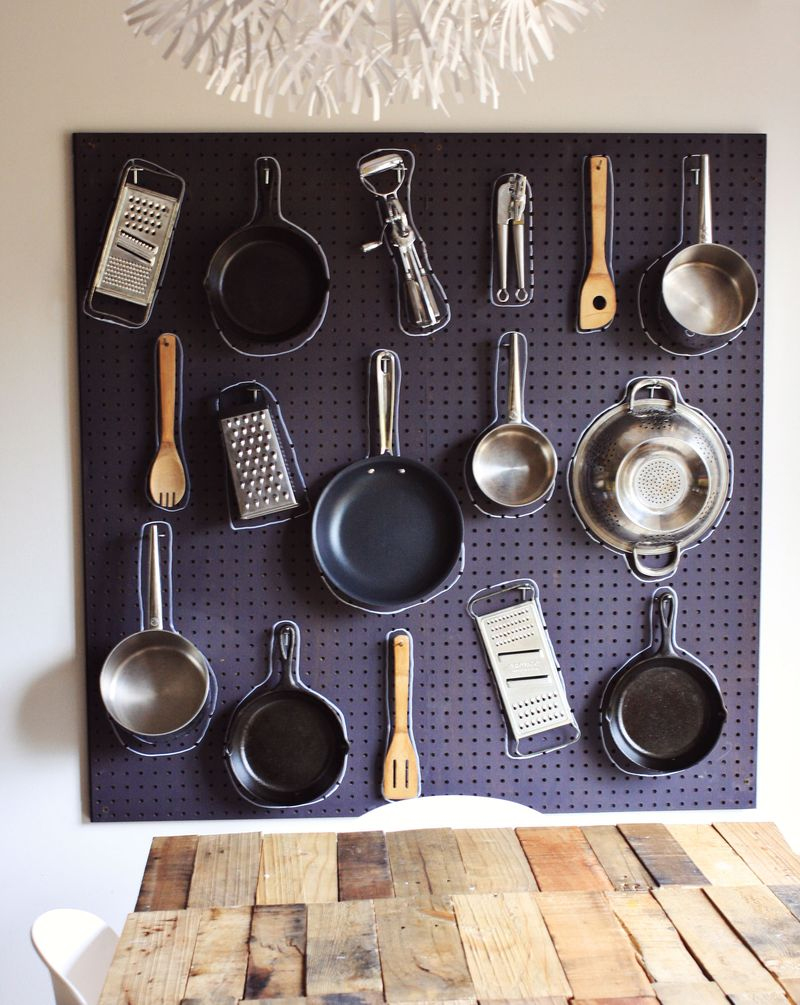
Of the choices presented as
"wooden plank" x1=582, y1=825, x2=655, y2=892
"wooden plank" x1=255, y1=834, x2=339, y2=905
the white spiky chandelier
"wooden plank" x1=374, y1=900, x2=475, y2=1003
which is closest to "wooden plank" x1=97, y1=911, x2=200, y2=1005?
"wooden plank" x1=255, y1=834, x2=339, y2=905

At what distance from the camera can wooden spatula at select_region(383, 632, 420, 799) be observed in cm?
200

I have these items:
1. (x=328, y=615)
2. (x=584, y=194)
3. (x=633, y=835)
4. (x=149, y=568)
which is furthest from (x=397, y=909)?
(x=584, y=194)

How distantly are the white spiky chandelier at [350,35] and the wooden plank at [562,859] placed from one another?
109cm

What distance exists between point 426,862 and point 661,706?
783mm

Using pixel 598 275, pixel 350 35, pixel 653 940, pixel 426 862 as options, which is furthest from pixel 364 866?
pixel 598 275

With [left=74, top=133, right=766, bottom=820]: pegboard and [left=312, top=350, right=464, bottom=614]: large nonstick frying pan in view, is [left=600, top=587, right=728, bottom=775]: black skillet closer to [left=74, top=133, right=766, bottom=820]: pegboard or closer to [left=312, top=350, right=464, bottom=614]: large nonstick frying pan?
[left=74, top=133, right=766, bottom=820]: pegboard

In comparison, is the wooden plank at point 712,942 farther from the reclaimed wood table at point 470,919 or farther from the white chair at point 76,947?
the white chair at point 76,947

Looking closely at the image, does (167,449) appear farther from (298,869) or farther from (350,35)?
(350,35)

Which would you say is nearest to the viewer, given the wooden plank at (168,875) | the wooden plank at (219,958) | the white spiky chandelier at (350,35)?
the white spiky chandelier at (350,35)

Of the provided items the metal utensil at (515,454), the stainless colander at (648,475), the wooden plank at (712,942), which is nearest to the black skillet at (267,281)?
the metal utensil at (515,454)

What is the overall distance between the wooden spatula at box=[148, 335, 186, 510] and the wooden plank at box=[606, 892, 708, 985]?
115 centimetres

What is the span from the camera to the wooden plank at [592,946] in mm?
1136

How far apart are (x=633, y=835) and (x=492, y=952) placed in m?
0.43

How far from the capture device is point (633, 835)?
1.55 metres
